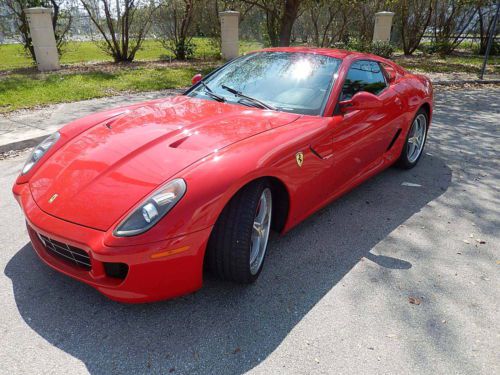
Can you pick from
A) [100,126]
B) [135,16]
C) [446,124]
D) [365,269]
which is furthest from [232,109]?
[135,16]

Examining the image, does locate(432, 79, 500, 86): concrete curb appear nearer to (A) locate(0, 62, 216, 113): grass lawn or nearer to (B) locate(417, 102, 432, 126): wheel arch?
(A) locate(0, 62, 216, 113): grass lawn

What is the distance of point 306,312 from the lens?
2.45 metres

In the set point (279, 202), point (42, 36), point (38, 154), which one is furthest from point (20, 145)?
point (42, 36)

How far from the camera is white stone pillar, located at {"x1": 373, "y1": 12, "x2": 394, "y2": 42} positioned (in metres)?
15.9

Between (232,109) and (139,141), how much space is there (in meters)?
0.82

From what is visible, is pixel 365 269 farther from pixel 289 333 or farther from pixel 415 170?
pixel 415 170

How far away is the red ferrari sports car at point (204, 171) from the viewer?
2.12 m

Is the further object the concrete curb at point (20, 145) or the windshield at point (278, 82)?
the concrete curb at point (20, 145)

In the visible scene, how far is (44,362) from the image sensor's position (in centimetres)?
202

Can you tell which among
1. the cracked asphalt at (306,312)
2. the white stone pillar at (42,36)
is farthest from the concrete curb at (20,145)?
the white stone pillar at (42,36)

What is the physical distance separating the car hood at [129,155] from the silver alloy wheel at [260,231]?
1.41ft

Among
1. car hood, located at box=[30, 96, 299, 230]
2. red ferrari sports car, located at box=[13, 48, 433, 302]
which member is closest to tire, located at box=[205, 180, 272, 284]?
red ferrari sports car, located at box=[13, 48, 433, 302]

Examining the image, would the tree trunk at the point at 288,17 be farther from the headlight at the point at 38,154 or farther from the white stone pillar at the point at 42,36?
the headlight at the point at 38,154

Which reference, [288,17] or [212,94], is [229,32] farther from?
[212,94]
